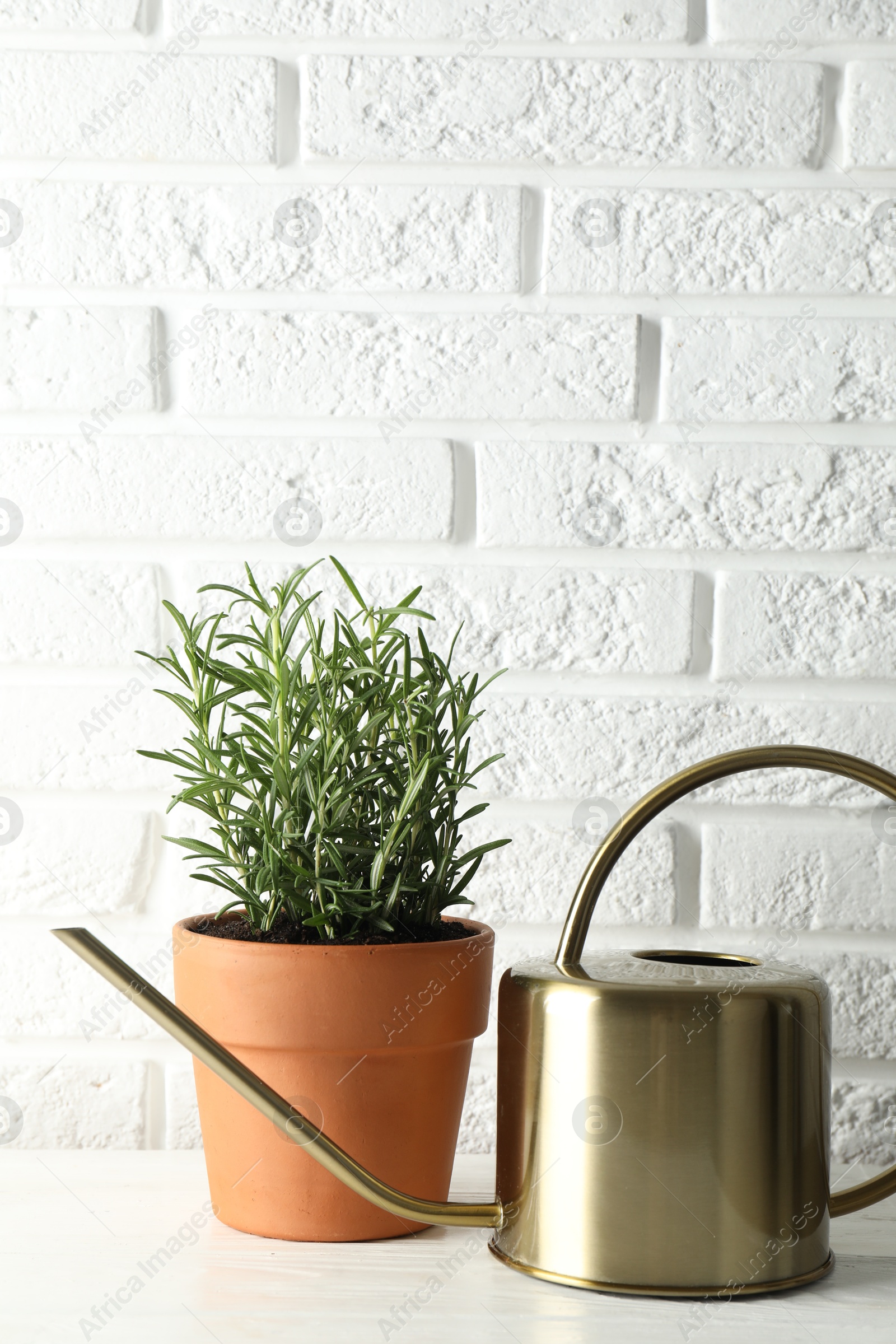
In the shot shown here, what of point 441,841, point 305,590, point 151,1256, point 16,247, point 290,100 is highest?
point 290,100

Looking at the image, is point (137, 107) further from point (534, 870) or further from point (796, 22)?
point (534, 870)

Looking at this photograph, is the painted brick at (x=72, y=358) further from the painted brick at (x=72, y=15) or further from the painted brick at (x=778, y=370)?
the painted brick at (x=778, y=370)

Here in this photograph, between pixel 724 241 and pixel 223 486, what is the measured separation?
37cm

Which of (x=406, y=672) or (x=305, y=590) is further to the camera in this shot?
(x=305, y=590)

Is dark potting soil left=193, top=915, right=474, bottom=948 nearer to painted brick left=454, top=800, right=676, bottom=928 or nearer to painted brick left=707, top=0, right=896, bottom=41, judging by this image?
painted brick left=454, top=800, right=676, bottom=928

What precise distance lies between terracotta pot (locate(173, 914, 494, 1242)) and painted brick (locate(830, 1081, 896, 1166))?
30 centimetres

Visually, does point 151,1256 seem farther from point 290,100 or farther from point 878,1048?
point 290,100

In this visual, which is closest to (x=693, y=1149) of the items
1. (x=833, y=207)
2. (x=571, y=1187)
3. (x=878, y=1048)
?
(x=571, y=1187)

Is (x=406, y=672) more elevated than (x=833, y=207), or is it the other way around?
(x=833, y=207)

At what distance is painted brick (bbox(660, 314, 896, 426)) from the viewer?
0.78 metres

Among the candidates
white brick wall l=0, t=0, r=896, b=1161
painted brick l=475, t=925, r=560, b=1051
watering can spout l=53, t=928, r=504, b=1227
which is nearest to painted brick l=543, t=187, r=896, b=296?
white brick wall l=0, t=0, r=896, b=1161

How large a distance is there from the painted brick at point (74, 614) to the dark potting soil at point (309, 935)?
0.78 feet

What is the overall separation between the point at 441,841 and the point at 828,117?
21.5 inches

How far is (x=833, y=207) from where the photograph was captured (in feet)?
2.56
